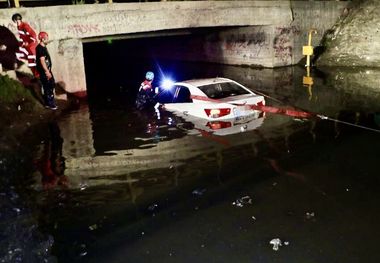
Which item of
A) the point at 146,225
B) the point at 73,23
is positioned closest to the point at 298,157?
the point at 146,225

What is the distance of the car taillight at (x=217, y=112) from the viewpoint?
11.7m

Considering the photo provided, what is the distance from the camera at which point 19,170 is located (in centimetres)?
920

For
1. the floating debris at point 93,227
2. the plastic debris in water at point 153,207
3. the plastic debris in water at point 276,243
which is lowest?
the plastic debris in water at point 276,243

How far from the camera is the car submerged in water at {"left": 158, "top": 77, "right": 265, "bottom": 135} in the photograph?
11.7 metres

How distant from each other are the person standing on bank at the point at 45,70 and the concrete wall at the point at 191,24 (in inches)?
106

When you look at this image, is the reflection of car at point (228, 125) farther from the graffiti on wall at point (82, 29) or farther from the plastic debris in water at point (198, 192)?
the graffiti on wall at point (82, 29)

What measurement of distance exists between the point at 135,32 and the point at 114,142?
376 inches

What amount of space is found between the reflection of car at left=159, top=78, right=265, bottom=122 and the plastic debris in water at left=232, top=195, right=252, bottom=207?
4.55m

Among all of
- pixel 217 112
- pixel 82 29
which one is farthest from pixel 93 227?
pixel 82 29

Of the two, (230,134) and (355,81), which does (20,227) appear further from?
(355,81)

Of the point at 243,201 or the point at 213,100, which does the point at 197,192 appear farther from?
the point at 213,100

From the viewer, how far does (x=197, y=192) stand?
7.76 meters

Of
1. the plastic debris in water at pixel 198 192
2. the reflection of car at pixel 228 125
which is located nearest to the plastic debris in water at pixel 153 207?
the plastic debris in water at pixel 198 192

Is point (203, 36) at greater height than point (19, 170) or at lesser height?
greater
